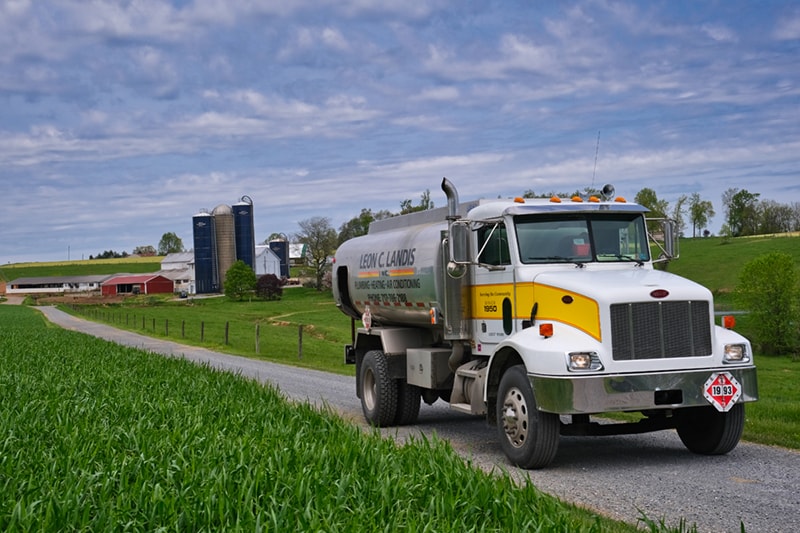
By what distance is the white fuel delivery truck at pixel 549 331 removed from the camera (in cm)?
1008

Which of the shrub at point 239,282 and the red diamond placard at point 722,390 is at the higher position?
the shrub at point 239,282

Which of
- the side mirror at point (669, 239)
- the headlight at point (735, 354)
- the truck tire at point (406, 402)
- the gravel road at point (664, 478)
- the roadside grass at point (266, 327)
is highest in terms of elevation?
the side mirror at point (669, 239)

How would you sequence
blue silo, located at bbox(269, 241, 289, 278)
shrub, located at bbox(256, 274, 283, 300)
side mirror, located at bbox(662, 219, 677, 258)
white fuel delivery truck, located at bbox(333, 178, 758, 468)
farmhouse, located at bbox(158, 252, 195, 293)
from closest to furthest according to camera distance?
white fuel delivery truck, located at bbox(333, 178, 758, 468), side mirror, located at bbox(662, 219, 677, 258), shrub, located at bbox(256, 274, 283, 300), farmhouse, located at bbox(158, 252, 195, 293), blue silo, located at bbox(269, 241, 289, 278)

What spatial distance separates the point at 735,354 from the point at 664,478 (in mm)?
1755

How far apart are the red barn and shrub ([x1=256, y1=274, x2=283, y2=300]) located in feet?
158

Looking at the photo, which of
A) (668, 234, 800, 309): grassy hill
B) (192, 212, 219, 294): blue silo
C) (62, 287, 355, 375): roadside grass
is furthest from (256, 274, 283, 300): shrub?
(668, 234, 800, 309): grassy hill

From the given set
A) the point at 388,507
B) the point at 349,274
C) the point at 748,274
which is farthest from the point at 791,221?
the point at 388,507

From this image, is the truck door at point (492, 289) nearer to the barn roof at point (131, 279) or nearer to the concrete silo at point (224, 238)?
the concrete silo at point (224, 238)

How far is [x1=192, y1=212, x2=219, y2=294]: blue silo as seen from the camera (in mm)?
136250

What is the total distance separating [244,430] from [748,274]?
170ft

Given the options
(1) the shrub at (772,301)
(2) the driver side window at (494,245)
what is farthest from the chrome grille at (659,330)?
(1) the shrub at (772,301)

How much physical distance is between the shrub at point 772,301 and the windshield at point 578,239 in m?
44.8

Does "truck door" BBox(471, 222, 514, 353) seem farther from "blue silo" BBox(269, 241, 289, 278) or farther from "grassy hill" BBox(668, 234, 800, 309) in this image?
"blue silo" BBox(269, 241, 289, 278)

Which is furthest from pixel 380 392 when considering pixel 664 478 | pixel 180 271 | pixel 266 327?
pixel 180 271
